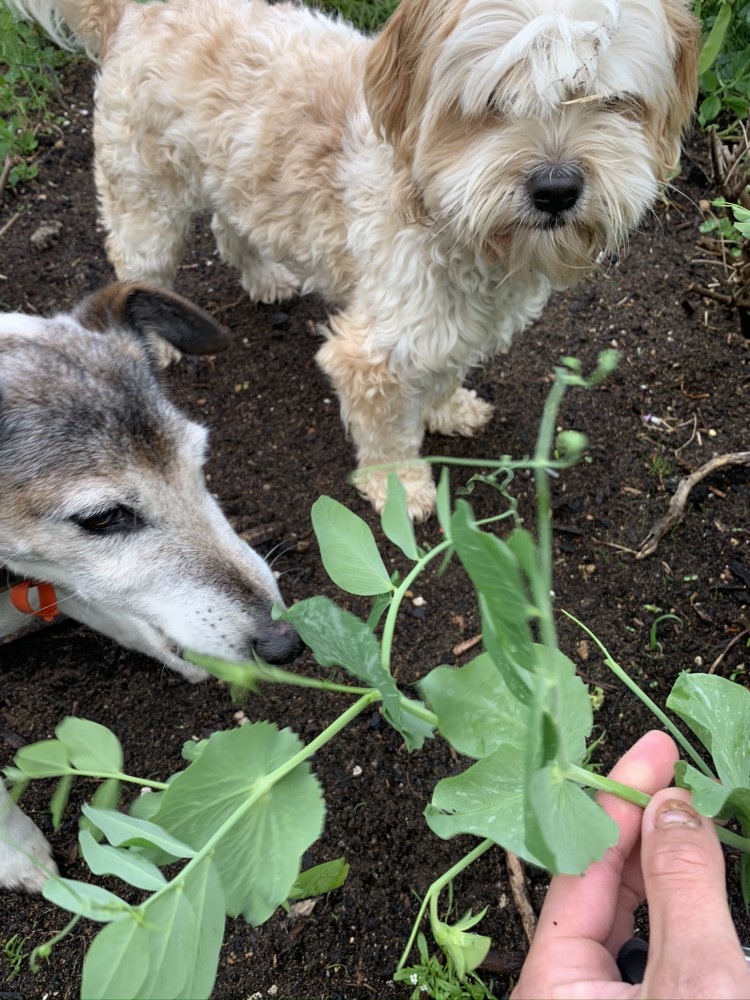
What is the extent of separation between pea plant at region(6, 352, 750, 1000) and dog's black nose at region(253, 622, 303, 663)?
744mm

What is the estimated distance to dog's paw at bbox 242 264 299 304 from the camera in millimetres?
3252

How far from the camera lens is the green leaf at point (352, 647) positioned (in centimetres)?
71

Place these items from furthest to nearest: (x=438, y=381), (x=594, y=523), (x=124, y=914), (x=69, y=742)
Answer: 1. (x=594, y=523)
2. (x=438, y=381)
3. (x=69, y=742)
4. (x=124, y=914)

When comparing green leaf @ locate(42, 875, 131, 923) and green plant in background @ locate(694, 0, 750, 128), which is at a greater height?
green plant in background @ locate(694, 0, 750, 128)

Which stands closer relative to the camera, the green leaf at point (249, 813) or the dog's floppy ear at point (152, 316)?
the green leaf at point (249, 813)

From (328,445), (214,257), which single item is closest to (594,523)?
(328,445)

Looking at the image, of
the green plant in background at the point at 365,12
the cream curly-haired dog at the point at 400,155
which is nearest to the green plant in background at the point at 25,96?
the cream curly-haired dog at the point at 400,155

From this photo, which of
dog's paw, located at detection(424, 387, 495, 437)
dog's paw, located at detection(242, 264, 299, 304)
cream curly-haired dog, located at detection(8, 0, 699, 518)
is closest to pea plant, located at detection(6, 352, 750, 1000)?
cream curly-haired dog, located at detection(8, 0, 699, 518)

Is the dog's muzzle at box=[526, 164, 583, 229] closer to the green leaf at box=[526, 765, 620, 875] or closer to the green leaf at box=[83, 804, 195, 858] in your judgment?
the green leaf at box=[526, 765, 620, 875]

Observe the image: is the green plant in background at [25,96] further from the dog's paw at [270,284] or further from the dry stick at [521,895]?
the dry stick at [521,895]

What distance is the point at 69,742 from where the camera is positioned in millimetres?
752

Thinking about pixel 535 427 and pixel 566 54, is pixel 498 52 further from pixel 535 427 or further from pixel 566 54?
pixel 535 427

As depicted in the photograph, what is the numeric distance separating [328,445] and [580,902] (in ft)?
6.90

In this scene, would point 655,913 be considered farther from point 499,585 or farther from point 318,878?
point 499,585
